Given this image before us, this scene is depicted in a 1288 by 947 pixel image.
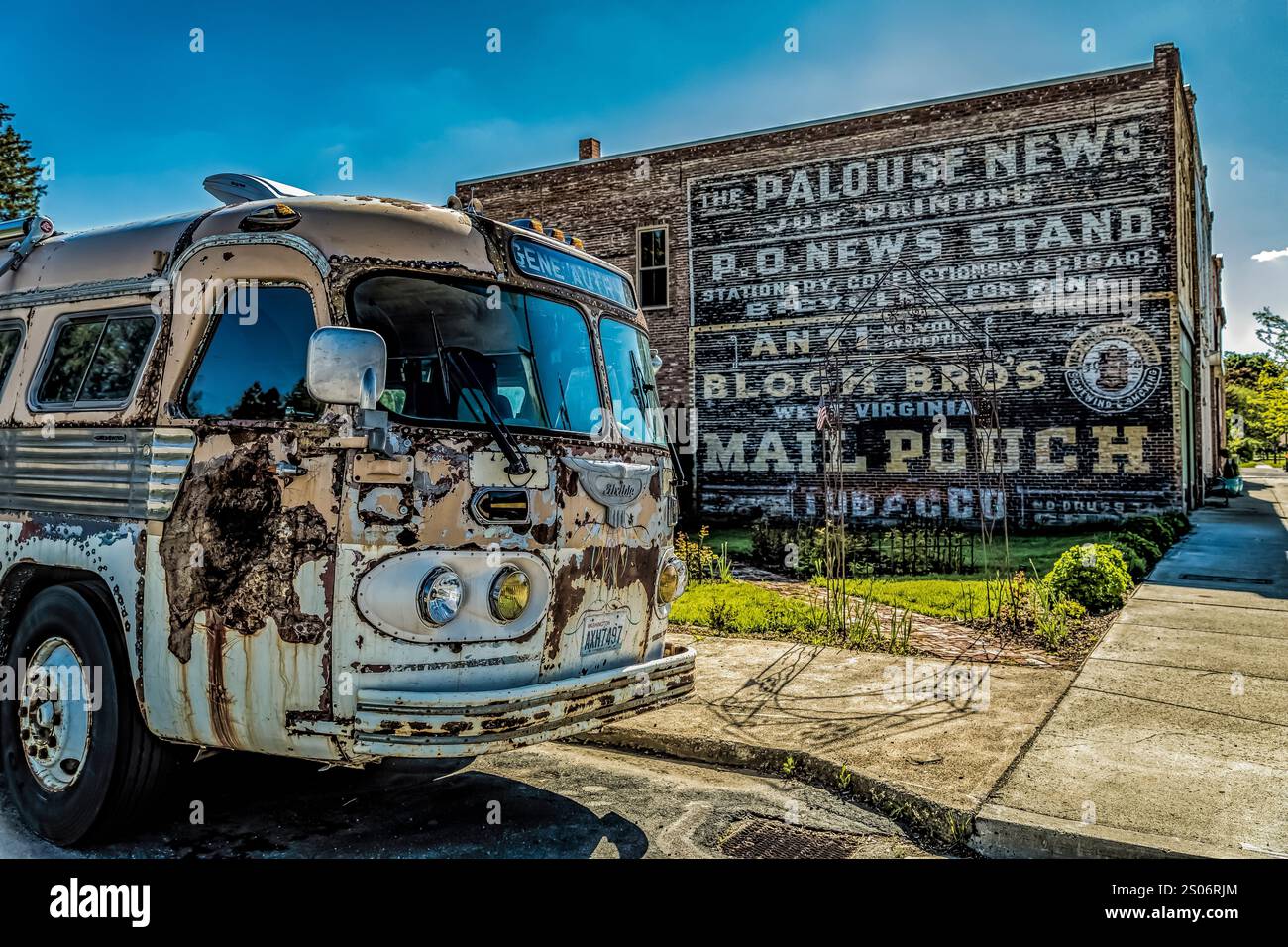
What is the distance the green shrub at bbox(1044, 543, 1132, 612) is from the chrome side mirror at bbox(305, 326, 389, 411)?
8597 mm

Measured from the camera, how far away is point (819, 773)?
5.39m

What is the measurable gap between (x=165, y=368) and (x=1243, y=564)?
13468 millimetres

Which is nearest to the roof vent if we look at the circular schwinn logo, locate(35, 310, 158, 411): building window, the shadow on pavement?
locate(35, 310, 158, 411): building window

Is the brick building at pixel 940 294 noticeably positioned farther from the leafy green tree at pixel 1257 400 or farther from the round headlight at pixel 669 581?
the leafy green tree at pixel 1257 400

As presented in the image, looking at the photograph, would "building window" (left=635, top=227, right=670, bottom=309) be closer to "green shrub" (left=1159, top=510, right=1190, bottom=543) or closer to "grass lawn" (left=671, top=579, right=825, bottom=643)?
"green shrub" (left=1159, top=510, right=1190, bottom=543)

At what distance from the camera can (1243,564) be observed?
12.8 metres

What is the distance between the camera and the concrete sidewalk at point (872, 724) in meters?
5.03

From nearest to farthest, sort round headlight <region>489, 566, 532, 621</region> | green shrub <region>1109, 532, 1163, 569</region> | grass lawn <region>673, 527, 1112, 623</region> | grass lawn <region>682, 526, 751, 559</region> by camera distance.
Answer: round headlight <region>489, 566, 532, 621</region> → grass lawn <region>673, 527, 1112, 623</region> → green shrub <region>1109, 532, 1163, 569</region> → grass lawn <region>682, 526, 751, 559</region>

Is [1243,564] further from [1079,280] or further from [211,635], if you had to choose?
[211,635]

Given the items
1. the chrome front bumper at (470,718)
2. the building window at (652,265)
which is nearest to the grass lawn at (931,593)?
the chrome front bumper at (470,718)

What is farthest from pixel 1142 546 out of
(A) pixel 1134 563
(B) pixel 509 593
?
(B) pixel 509 593

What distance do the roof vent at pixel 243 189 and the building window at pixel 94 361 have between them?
86cm

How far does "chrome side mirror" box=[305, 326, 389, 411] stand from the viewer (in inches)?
142
